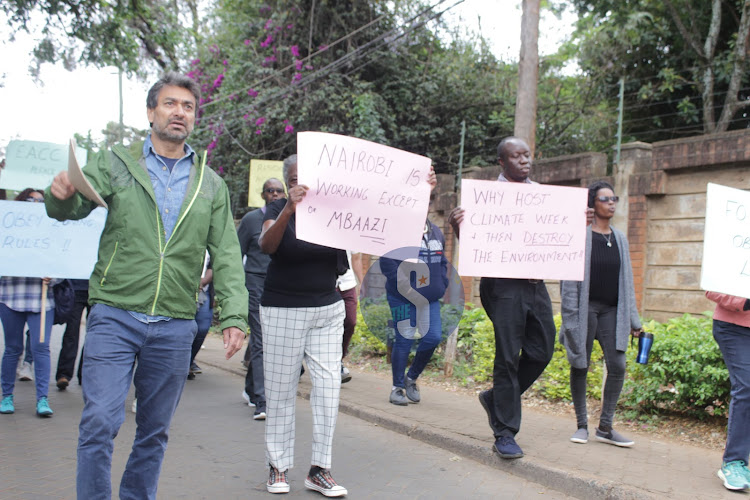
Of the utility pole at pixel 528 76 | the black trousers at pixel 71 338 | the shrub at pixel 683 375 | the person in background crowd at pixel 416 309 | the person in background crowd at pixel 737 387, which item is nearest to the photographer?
the person in background crowd at pixel 737 387

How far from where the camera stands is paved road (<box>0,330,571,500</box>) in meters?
4.21

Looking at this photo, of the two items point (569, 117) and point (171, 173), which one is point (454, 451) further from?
point (569, 117)

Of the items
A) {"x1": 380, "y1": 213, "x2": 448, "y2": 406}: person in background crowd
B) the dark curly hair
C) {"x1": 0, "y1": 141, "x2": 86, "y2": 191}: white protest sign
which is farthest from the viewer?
{"x1": 0, "y1": 141, "x2": 86, "y2": 191}: white protest sign

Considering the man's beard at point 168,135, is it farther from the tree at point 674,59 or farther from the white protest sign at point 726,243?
the tree at point 674,59

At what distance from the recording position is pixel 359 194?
4.18 m

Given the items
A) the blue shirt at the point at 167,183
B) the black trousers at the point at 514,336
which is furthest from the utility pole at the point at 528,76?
the blue shirt at the point at 167,183

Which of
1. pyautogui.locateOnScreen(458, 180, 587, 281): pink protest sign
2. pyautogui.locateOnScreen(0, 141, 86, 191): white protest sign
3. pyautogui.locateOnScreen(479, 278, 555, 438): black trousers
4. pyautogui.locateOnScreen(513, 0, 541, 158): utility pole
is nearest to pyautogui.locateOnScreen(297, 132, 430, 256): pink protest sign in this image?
pyautogui.locateOnScreen(458, 180, 587, 281): pink protest sign

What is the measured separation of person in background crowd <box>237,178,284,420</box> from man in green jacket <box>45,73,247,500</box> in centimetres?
293

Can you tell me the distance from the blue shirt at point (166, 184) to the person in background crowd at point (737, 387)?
3.17 meters

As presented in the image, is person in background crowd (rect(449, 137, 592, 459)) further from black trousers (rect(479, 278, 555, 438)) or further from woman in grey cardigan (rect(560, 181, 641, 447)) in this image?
woman in grey cardigan (rect(560, 181, 641, 447))

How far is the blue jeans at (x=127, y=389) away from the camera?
9.37ft

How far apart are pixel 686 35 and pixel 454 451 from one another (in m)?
10.4

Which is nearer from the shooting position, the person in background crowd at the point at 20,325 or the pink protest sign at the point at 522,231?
the pink protest sign at the point at 522,231

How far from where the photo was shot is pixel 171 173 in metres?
3.24
